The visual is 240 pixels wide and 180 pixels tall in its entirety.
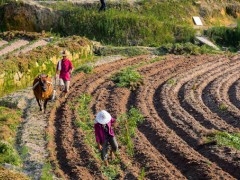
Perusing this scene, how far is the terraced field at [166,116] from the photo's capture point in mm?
10656

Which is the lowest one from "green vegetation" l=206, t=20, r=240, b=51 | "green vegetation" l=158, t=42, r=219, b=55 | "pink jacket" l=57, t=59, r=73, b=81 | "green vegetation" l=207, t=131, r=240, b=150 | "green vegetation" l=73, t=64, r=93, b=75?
"green vegetation" l=207, t=131, r=240, b=150

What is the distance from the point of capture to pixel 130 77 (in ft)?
55.7

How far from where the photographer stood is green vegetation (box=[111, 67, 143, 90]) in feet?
54.4

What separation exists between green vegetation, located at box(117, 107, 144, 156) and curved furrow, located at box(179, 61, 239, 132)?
1.39 m

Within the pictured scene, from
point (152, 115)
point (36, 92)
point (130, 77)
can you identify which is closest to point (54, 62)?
point (130, 77)

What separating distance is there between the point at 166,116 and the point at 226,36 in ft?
40.6

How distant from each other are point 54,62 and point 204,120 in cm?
716

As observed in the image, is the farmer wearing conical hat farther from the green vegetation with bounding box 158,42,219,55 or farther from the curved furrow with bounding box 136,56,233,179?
the green vegetation with bounding box 158,42,219,55

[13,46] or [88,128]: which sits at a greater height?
[13,46]

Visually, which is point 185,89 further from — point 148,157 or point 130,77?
point 148,157

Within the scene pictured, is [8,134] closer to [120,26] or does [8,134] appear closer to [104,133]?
[104,133]

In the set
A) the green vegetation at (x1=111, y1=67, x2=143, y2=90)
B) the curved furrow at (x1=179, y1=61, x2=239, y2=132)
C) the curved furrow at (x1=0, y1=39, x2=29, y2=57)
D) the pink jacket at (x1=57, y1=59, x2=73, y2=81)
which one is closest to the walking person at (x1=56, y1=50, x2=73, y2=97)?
the pink jacket at (x1=57, y1=59, x2=73, y2=81)

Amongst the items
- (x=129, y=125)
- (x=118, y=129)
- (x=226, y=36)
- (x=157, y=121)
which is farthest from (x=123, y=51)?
(x=118, y=129)

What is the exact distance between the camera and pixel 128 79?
16891 millimetres
